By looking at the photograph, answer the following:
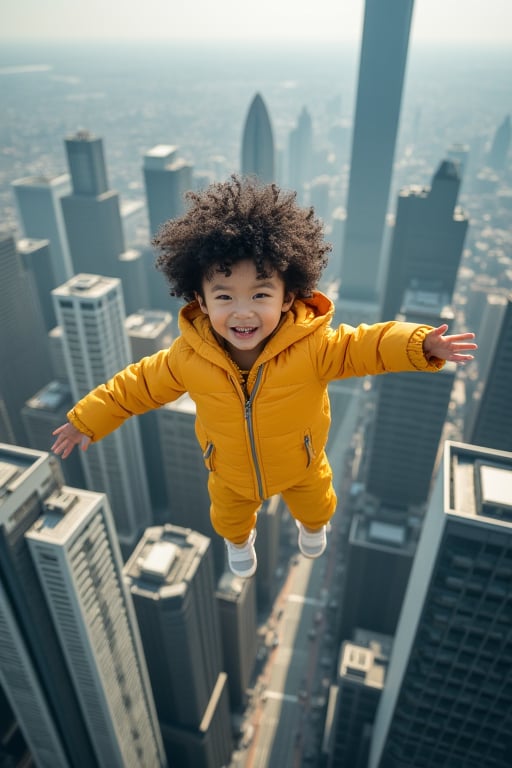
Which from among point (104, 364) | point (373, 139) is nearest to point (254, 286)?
point (104, 364)

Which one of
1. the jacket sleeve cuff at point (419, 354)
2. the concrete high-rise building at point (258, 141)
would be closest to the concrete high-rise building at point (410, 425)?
the jacket sleeve cuff at point (419, 354)

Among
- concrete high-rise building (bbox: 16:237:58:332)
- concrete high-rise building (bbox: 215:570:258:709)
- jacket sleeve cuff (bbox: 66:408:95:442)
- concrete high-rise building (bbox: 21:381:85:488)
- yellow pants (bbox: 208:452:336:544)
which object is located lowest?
concrete high-rise building (bbox: 215:570:258:709)

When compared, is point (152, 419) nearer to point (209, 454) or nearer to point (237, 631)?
point (237, 631)

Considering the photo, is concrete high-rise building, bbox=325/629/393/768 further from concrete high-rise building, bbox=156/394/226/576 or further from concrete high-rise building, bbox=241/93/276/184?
concrete high-rise building, bbox=241/93/276/184

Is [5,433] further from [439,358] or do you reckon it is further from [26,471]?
[439,358]

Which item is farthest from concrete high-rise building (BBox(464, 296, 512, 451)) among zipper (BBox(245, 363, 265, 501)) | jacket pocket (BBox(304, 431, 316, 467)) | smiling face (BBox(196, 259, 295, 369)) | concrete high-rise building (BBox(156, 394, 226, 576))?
smiling face (BBox(196, 259, 295, 369))

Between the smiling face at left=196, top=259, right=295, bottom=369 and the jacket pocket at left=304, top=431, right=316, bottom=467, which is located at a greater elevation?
the smiling face at left=196, top=259, right=295, bottom=369
